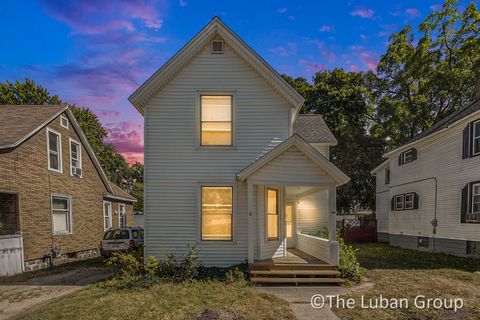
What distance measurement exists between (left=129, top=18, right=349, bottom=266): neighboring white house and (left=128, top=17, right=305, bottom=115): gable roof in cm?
3

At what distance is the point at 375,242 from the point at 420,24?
19.0 metres

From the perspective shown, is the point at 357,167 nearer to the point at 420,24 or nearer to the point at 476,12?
the point at 420,24

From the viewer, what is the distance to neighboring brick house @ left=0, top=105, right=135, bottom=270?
11328 mm

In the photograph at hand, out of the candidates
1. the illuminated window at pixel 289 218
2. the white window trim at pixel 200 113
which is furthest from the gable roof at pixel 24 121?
the illuminated window at pixel 289 218

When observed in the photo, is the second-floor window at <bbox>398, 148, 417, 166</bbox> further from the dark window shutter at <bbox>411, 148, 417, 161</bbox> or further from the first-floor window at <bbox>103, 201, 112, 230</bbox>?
the first-floor window at <bbox>103, 201, 112, 230</bbox>

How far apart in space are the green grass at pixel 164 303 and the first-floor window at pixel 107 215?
11.4 metres

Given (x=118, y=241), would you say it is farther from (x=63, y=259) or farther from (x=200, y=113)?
(x=200, y=113)

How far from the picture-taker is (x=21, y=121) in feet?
41.9

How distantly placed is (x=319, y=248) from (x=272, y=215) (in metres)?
2.01

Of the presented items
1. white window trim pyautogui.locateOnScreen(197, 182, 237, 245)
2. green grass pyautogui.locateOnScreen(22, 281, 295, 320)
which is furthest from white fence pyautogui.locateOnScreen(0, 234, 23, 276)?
white window trim pyautogui.locateOnScreen(197, 182, 237, 245)

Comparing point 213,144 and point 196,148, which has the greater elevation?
point 213,144

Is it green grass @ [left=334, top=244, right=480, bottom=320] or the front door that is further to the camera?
the front door

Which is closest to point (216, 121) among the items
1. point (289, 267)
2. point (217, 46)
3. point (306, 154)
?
point (217, 46)

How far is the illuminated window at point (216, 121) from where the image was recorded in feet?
34.5
